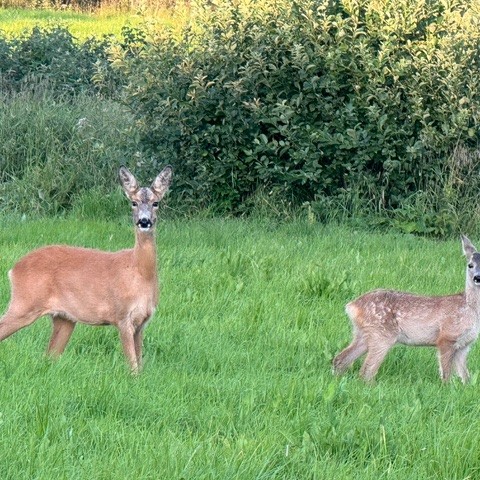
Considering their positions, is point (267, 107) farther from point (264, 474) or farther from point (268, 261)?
point (264, 474)

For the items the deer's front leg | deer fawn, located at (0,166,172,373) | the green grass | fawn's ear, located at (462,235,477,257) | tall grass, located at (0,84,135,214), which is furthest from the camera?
the green grass

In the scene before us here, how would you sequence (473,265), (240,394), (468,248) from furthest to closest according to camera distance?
(468,248)
(473,265)
(240,394)

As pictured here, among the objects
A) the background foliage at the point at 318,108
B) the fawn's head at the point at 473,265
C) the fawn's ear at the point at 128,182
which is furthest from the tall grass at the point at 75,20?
the fawn's head at the point at 473,265

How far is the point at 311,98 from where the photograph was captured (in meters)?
Answer: 13.4

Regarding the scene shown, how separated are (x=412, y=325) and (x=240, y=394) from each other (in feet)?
5.98

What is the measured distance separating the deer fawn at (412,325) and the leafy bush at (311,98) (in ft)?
17.2

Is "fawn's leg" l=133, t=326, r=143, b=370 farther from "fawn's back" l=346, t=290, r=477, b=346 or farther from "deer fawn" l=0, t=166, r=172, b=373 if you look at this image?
"fawn's back" l=346, t=290, r=477, b=346

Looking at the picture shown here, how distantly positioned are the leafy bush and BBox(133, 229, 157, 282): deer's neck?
5524 millimetres

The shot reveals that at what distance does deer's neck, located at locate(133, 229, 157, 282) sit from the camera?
302 inches

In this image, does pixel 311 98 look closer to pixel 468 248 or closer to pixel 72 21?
pixel 468 248

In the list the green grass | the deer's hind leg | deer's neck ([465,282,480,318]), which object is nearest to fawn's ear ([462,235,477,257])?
deer's neck ([465,282,480,318])

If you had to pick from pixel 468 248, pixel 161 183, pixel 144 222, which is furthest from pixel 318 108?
pixel 144 222

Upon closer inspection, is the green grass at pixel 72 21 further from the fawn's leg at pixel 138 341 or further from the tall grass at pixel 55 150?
the fawn's leg at pixel 138 341

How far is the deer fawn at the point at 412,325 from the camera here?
25.1ft
